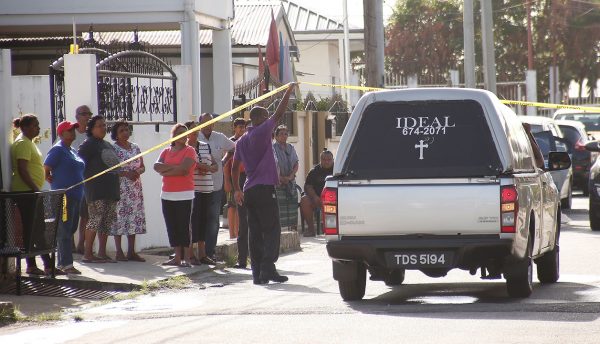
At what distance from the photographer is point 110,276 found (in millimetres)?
15344

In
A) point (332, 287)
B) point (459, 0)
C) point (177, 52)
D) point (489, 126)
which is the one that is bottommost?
point (332, 287)

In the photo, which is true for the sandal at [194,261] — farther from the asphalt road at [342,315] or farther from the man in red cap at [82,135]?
the man in red cap at [82,135]

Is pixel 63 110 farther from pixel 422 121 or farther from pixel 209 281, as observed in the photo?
pixel 422 121

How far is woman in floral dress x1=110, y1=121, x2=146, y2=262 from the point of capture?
1677cm

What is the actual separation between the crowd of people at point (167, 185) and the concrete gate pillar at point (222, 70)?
425 inches

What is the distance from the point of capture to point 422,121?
42.4ft

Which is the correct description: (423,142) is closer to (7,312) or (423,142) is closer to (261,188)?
(261,188)

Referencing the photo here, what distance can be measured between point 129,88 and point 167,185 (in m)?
2.36

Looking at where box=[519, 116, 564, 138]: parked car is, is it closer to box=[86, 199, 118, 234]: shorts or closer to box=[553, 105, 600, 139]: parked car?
box=[553, 105, 600, 139]: parked car

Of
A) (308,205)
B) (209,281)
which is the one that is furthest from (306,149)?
(209,281)

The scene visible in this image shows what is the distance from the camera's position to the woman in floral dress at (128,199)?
55.0ft

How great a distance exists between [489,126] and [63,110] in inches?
278

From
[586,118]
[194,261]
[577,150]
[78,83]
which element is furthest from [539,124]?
[586,118]

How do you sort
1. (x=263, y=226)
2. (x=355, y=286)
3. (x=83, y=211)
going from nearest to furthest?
(x=355, y=286), (x=263, y=226), (x=83, y=211)
